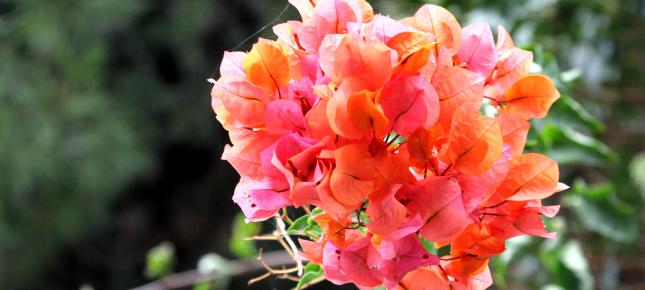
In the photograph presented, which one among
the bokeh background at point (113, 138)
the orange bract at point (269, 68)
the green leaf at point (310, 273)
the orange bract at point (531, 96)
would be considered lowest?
the bokeh background at point (113, 138)

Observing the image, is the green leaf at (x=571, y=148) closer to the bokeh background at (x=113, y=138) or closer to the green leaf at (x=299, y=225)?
the green leaf at (x=299, y=225)

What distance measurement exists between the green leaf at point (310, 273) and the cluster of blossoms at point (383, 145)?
33 millimetres

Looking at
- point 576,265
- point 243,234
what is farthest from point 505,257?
point 243,234

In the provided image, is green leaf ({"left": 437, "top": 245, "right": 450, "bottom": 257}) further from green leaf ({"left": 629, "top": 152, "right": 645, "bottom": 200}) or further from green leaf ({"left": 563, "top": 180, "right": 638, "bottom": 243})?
green leaf ({"left": 629, "top": 152, "right": 645, "bottom": 200})

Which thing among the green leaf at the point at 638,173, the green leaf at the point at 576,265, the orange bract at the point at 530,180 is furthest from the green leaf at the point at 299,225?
the green leaf at the point at 638,173

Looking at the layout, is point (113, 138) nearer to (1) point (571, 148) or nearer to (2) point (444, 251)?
(1) point (571, 148)

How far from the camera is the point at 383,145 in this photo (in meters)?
0.33

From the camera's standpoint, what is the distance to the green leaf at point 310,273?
414 mm

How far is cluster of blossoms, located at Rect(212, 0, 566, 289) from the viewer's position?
1.07 feet

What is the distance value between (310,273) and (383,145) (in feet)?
0.35

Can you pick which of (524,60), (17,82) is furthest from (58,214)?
(524,60)

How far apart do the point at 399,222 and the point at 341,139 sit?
1.6 inches

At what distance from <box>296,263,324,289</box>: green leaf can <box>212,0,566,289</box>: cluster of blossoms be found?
33mm

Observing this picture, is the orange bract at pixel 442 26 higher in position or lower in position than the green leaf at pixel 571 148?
higher
